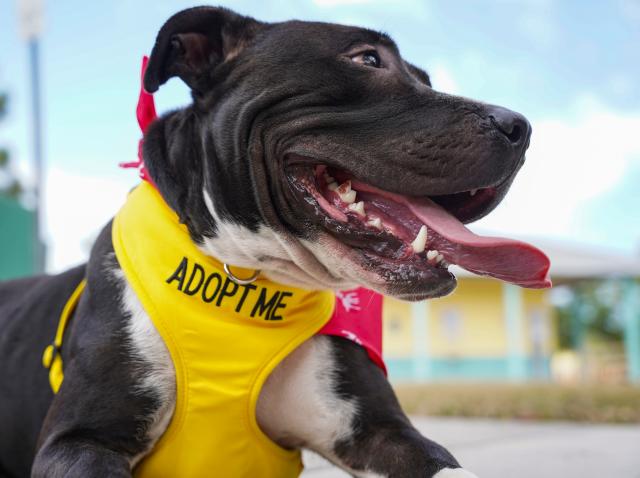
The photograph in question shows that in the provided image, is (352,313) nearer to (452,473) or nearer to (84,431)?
(452,473)

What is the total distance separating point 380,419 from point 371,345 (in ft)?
0.88

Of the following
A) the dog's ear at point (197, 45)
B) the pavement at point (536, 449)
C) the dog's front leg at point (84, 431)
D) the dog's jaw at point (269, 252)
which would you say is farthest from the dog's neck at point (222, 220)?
the pavement at point (536, 449)

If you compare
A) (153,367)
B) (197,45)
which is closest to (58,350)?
(153,367)

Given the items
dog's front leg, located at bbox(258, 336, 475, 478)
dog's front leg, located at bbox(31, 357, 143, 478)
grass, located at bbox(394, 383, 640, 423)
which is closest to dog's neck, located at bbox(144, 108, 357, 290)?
dog's front leg, located at bbox(258, 336, 475, 478)

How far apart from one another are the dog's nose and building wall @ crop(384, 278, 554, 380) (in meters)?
16.5

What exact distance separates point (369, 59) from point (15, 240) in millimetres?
5950

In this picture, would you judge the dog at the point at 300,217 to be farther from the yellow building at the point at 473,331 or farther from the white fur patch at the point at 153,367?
the yellow building at the point at 473,331

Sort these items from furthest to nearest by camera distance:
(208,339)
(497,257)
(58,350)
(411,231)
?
(58,350)
(208,339)
(411,231)
(497,257)

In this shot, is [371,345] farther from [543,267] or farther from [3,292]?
[3,292]

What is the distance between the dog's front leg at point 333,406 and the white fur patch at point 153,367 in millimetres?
312

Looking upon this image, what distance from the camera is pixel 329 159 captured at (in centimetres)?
212

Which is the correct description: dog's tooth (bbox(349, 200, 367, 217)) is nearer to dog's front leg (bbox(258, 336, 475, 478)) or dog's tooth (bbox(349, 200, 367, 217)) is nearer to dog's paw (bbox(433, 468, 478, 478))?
dog's front leg (bbox(258, 336, 475, 478))

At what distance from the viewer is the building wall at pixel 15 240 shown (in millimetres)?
7059

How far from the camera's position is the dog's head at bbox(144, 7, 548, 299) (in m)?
2.03
